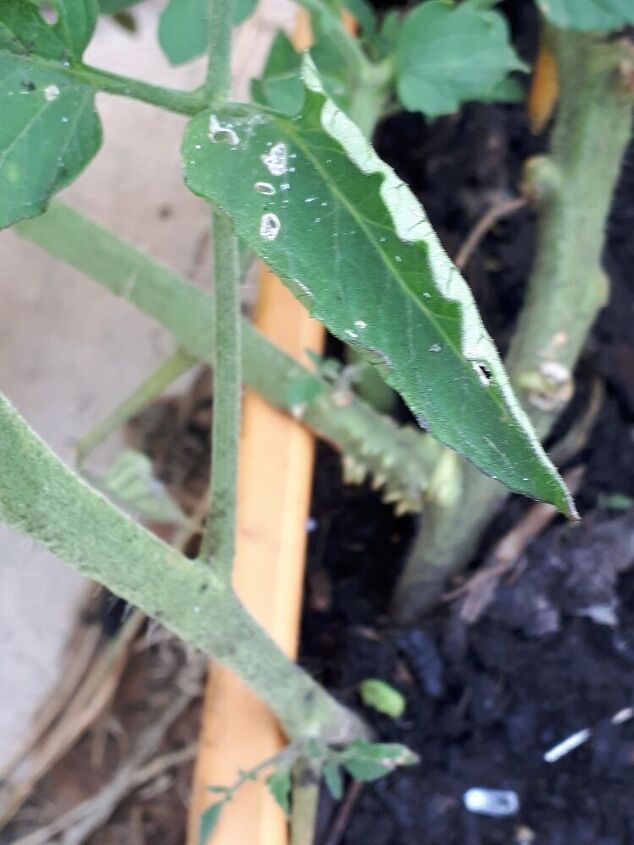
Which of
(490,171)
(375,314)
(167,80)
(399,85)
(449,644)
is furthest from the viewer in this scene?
(167,80)

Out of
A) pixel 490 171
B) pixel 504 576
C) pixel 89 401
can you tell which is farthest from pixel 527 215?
pixel 89 401

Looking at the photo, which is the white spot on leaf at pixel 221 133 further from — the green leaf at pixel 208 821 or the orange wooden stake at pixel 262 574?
the green leaf at pixel 208 821

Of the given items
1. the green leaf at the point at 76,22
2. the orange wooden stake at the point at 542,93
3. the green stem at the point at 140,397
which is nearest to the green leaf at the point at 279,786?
the green stem at the point at 140,397

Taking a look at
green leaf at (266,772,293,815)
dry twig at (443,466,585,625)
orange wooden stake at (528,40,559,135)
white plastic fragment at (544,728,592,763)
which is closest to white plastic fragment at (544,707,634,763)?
white plastic fragment at (544,728,592,763)

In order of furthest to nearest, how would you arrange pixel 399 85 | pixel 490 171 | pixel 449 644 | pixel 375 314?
pixel 490 171 → pixel 449 644 → pixel 399 85 → pixel 375 314

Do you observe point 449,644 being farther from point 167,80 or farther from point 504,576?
point 167,80

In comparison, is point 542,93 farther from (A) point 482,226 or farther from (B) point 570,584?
(B) point 570,584

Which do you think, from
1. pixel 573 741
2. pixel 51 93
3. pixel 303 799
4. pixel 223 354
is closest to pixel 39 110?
pixel 51 93
